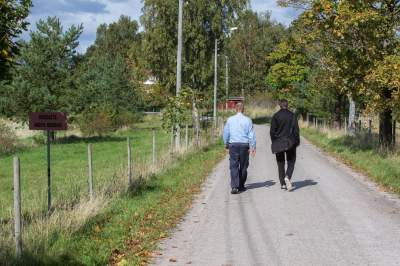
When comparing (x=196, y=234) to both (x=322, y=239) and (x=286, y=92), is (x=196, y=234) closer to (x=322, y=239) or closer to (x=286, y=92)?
(x=322, y=239)

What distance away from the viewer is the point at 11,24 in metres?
5.57

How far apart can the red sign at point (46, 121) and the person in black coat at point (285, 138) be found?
5141 millimetres

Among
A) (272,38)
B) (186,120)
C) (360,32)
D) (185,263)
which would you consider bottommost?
(185,263)

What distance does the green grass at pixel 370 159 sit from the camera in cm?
1325

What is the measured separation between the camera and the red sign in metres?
8.52

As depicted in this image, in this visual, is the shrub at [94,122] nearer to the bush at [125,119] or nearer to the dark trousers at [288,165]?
the bush at [125,119]

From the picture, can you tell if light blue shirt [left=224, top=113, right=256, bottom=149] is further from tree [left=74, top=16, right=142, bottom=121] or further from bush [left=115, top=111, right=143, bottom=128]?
bush [left=115, top=111, right=143, bottom=128]

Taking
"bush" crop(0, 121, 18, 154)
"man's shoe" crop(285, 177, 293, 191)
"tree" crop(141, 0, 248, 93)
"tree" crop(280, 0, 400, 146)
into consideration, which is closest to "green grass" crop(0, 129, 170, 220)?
"bush" crop(0, 121, 18, 154)

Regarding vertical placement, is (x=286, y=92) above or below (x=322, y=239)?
above

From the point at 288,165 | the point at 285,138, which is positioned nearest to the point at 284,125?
the point at 285,138

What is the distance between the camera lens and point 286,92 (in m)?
59.2

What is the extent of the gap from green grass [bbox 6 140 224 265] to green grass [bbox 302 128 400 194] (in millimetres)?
4594

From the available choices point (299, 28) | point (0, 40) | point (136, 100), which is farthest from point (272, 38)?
point (0, 40)

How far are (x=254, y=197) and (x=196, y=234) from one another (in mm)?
3444
